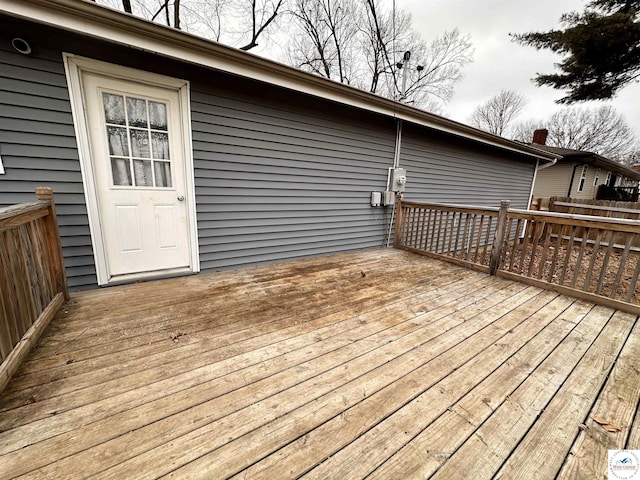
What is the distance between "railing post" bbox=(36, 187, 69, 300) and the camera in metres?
2.09

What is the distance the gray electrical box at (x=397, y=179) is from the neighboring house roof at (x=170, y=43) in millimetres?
1169

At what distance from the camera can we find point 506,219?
3.32 m

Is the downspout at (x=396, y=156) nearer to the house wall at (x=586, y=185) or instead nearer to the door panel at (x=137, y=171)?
the door panel at (x=137, y=171)

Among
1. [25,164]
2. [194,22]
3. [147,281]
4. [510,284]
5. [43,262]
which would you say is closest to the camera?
[43,262]

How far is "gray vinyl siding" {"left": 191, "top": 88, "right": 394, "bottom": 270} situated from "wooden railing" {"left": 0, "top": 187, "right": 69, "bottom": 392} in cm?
124

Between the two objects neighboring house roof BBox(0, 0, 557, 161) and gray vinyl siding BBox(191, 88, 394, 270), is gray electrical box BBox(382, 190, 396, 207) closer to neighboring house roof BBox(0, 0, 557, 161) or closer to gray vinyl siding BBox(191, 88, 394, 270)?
gray vinyl siding BBox(191, 88, 394, 270)

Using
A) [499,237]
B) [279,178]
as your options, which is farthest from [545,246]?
[279,178]

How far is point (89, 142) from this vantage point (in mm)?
2443

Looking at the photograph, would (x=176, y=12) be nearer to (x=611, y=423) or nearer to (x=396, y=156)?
(x=396, y=156)

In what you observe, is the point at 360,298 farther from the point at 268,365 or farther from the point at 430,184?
the point at 430,184

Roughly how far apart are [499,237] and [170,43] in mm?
4062

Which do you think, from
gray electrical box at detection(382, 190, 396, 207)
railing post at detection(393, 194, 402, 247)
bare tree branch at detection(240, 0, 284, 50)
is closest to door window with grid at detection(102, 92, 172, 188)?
gray electrical box at detection(382, 190, 396, 207)

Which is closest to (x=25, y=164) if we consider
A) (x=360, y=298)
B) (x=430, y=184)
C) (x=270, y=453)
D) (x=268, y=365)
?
(x=268, y=365)

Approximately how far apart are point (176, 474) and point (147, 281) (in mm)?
2348
